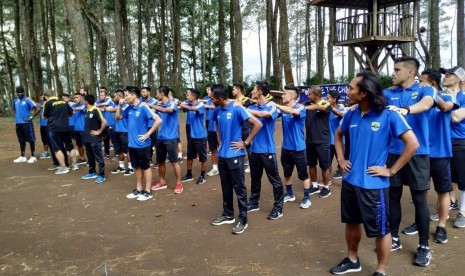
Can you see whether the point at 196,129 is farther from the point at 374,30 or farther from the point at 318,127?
the point at 374,30

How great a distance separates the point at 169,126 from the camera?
746cm

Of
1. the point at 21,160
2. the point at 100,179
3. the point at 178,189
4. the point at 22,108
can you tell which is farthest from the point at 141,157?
the point at 21,160

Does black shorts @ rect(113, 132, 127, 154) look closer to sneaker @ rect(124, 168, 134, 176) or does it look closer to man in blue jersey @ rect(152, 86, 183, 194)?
sneaker @ rect(124, 168, 134, 176)

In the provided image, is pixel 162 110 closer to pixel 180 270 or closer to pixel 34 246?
pixel 34 246

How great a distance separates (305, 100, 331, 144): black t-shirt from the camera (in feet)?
20.7

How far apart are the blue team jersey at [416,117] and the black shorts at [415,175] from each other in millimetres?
94

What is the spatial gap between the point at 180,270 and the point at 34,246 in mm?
2234

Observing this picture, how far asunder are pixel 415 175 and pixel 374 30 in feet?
42.2

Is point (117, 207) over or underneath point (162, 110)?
underneath

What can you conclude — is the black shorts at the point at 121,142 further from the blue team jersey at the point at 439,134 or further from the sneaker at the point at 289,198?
the blue team jersey at the point at 439,134

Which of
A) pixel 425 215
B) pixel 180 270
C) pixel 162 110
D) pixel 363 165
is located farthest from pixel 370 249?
pixel 162 110

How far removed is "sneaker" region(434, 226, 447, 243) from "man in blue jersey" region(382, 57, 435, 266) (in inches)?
22.8

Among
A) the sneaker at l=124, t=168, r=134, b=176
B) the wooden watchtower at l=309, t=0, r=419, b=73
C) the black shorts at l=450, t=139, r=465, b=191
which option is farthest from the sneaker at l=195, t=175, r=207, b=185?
the wooden watchtower at l=309, t=0, r=419, b=73

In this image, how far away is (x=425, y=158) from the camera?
4.05m
